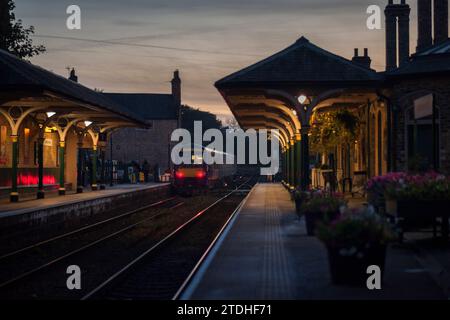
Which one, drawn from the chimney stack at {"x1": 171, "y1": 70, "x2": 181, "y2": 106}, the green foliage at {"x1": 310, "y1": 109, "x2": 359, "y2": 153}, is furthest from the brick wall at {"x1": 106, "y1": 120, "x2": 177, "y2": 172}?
the green foliage at {"x1": 310, "y1": 109, "x2": 359, "y2": 153}

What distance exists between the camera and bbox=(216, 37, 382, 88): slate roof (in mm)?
20625

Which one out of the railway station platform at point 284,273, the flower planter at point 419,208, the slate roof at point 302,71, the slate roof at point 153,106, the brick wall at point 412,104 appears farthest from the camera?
the slate roof at point 153,106

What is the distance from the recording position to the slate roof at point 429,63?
20719mm

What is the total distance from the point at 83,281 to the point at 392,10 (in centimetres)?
2278

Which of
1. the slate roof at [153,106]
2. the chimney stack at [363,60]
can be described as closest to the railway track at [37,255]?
the chimney stack at [363,60]

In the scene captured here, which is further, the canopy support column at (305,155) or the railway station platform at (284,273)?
the canopy support column at (305,155)

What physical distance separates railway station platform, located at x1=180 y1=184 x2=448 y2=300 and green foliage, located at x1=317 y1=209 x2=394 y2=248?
0.55 m

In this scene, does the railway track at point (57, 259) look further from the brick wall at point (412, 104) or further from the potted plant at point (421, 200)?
the brick wall at point (412, 104)

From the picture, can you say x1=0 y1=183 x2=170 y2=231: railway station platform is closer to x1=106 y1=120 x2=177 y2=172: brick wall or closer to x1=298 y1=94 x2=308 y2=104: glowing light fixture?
x1=298 y1=94 x2=308 y2=104: glowing light fixture

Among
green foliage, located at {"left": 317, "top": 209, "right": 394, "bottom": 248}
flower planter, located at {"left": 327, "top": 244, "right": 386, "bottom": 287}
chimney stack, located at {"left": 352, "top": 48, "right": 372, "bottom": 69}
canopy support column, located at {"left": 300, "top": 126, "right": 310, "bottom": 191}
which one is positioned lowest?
flower planter, located at {"left": 327, "top": 244, "right": 386, "bottom": 287}

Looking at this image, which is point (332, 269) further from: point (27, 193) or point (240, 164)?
point (240, 164)

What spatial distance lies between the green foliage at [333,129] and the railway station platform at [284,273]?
14006 mm
